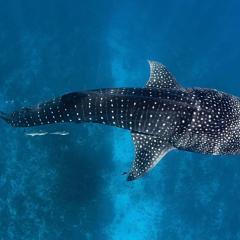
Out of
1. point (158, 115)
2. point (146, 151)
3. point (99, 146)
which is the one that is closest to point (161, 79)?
point (158, 115)

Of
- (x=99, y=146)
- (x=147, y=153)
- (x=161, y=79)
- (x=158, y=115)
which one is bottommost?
(x=147, y=153)

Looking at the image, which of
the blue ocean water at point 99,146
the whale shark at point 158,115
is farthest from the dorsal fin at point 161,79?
the blue ocean water at point 99,146

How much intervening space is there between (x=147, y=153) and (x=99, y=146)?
9487 millimetres

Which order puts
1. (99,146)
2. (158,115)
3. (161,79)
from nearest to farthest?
(158,115) → (161,79) → (99,146)

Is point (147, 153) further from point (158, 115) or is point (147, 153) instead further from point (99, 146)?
point (99, 146)

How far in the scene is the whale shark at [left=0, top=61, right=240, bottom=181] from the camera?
31.7 feet

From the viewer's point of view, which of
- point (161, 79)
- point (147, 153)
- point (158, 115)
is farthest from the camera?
point (161, 79)

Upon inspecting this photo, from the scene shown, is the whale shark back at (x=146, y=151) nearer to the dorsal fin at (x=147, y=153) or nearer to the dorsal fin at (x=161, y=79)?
the dorsal fin at (x=147, y=153)

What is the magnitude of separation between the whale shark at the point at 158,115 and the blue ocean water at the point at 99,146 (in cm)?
890

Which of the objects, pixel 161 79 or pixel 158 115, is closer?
pixel 158 115

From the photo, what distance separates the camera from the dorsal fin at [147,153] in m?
10.4

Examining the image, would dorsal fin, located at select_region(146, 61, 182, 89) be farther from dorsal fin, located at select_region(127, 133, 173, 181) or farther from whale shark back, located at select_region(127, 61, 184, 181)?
dorsal fin, located at select_region(127, 133, 173, 181)

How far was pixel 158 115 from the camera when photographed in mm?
9742

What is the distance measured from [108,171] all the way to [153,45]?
8.11 metres
